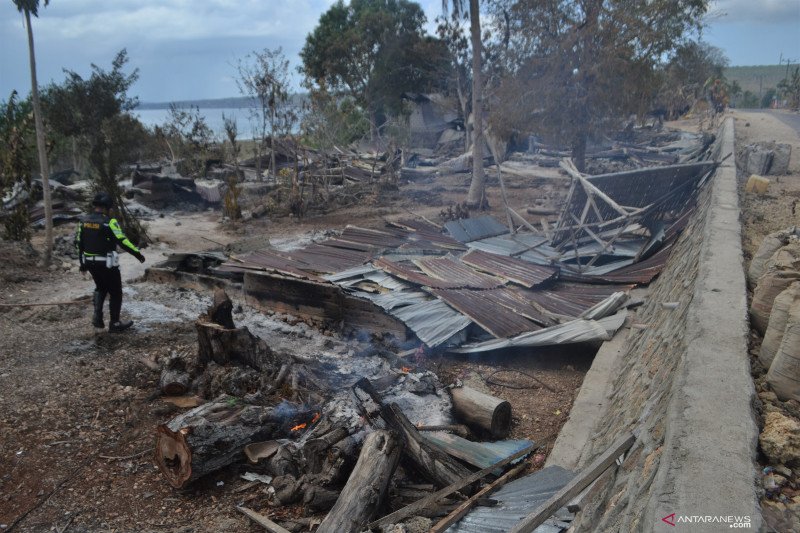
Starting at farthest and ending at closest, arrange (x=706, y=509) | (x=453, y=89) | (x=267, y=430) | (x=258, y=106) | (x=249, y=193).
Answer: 1. (x=453, y=89)
2. (x=258, y=106)
3. (x=249, y=193)
4. (x=267, y=430)
5. (x=706, y=509)

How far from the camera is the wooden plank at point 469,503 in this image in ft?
11.6

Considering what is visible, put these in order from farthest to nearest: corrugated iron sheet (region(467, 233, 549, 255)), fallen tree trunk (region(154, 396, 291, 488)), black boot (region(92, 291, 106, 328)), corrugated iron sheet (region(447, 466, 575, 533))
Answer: corrugated iron sheet (region(467, 233, 549, 255)) < black boot (region(92, 291, 106, 328)) < fallen tree trunk (region(154, 396, 291, 488)) < corrugated iron sheet (region(447, 466, 575, 533))

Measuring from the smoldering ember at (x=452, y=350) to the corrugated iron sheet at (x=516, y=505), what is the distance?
0.08 ft

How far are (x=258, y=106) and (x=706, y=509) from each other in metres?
22.5

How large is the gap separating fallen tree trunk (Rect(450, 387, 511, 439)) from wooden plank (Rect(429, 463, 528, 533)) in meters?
0.67

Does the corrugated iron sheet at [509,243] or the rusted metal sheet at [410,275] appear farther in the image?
the corrugated iron sheet at [509,243]

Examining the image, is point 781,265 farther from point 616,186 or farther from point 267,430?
point 616,186

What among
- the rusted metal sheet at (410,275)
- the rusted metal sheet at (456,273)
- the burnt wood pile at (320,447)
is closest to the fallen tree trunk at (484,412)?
the burnt wood pile at (320,447)

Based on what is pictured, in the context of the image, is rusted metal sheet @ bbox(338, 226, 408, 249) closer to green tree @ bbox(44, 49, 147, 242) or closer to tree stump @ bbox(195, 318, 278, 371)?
tree stump @ bbox(195, 318, 278, 371)

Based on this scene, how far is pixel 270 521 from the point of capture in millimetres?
3920

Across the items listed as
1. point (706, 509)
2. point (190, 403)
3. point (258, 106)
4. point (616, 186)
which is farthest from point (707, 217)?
point (258, 106)

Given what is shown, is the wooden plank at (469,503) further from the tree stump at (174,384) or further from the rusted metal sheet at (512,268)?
the rusted metal sheet at (512,268)

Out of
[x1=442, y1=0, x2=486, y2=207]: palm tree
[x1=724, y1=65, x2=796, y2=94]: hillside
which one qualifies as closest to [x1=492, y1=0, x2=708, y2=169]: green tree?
[x1=442, y1=0, x2=486, y2=207]: palm tree

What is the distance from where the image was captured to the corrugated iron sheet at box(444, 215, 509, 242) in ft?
35.7
